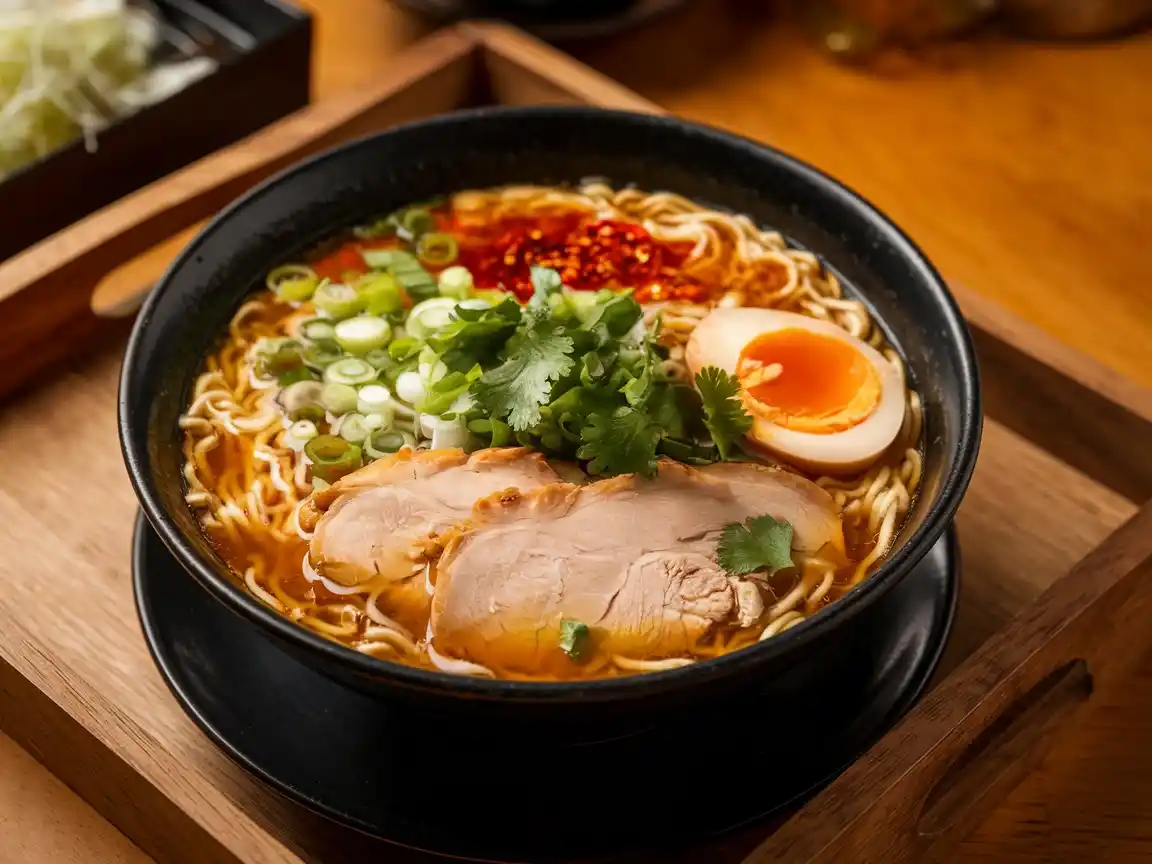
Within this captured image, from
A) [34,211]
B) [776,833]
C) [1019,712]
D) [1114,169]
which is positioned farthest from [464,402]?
[1114,169]

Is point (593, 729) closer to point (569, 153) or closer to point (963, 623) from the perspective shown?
point (963, 623)

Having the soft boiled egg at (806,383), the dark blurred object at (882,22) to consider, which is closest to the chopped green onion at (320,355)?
the soft boiled egg at (806,383)

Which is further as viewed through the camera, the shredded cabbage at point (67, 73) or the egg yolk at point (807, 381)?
the shredded cabbage at point (67, 73)

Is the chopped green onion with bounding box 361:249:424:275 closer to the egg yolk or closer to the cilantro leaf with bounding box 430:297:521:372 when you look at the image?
the cilantro leaf with bounding box 430:297:521:372

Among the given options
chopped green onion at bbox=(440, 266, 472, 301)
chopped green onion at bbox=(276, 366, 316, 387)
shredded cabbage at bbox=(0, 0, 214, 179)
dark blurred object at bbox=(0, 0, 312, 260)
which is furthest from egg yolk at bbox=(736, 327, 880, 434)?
shredded cabbage at bbox=(0, 0, 214, 179)

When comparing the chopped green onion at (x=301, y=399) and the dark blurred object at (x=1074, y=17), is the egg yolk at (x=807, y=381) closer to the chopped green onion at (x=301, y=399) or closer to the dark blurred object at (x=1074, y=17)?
the chopped green onion at (x=301, y=399)

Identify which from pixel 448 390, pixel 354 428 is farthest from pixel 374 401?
pixel 448 390
